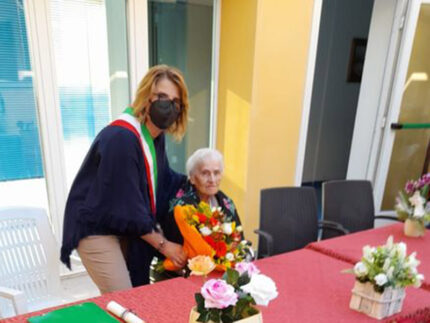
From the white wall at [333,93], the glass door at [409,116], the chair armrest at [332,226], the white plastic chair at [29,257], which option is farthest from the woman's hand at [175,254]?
the white wall at [333,93]

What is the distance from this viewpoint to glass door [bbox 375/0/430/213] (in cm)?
320

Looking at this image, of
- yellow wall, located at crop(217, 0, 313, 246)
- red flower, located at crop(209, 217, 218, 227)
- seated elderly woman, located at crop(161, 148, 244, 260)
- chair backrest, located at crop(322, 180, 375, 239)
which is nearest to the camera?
red flower, located at crop(209, 217, 218, 227)

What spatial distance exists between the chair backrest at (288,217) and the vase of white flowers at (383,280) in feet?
2.87

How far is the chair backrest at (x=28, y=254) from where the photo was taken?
158 cm

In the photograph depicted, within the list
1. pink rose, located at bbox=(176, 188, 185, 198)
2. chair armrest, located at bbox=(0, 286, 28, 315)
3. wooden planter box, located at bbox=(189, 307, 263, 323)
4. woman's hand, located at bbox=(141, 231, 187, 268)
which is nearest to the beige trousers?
woman's hand, located at bbox=(141, 231, 187, 268)

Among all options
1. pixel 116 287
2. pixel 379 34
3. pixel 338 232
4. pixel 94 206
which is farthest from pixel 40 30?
pixel 379 34

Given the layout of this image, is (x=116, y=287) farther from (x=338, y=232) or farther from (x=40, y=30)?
(x=40, y=30)

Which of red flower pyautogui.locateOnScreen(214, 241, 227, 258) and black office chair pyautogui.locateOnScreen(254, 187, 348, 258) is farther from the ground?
red flower pyautogui.locateOnScreen(214, 241, 227, 258)

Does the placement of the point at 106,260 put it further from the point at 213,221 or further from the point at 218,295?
the point at 218,295

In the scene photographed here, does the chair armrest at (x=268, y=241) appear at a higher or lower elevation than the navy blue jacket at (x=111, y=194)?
lower

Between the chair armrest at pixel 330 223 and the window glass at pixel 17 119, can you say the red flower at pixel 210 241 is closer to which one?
the chair armrest at pixel 330 223

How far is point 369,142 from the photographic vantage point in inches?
137

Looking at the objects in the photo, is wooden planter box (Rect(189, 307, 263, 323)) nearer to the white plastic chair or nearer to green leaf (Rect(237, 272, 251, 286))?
green leaf (Rect(237, 272, 251, 286))

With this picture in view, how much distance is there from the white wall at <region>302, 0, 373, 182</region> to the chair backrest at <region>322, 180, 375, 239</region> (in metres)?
2.24
